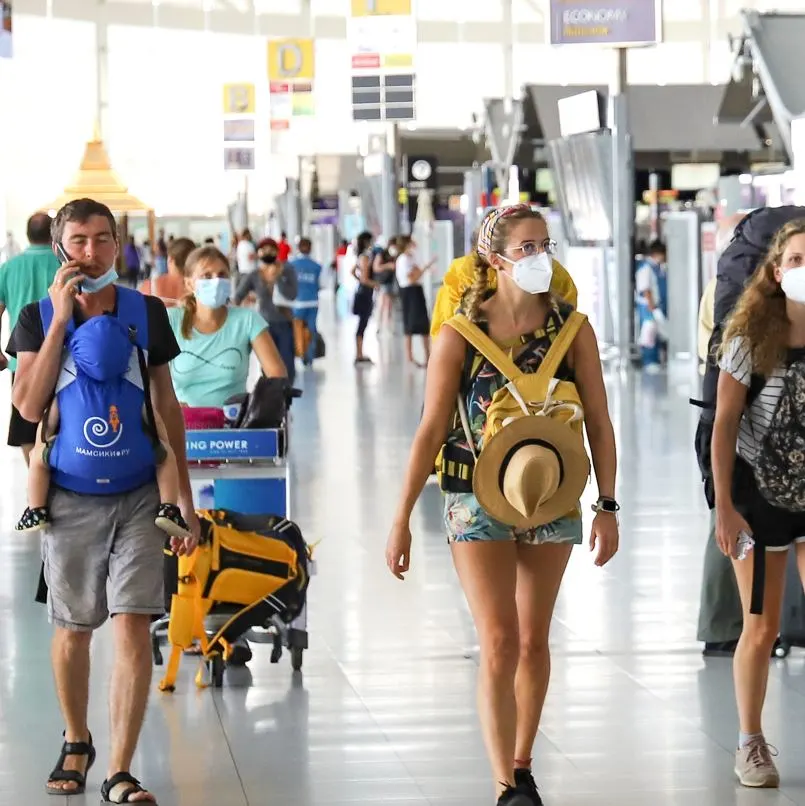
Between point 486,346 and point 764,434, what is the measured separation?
2.80ft

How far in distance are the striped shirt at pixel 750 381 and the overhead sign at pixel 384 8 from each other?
2725 cm

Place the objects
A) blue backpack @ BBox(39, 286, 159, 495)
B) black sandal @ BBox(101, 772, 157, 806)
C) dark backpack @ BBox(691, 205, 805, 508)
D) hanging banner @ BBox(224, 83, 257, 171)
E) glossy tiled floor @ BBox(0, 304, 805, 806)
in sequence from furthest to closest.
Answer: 1. hanging banner @ BBox(224, 83, 257, 171)
2. glossy tiled floor @ BBox(0, 304, 805, 806)
3. dark backpack @ BBox(691, 205, 805, 508)
4. black sandal @ BBox(101, 772, 157, 806)
5. blue backpack @ BBox(39, 286, 159, 495)

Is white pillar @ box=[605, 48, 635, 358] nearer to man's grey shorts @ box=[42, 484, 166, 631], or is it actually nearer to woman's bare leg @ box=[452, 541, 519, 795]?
man's grey shorts @ box=[42, 484, 166, 631]

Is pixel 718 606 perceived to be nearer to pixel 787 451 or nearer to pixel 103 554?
pixel 787 451

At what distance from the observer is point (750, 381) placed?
15.5 ft

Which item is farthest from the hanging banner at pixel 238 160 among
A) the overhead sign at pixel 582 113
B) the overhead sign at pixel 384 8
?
the overhead sign at pixel 582 113

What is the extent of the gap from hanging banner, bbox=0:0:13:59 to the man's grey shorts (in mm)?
19760

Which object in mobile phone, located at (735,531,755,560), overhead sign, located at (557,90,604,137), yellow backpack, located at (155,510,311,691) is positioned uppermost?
overhead sign, located at (557,90,604,137)

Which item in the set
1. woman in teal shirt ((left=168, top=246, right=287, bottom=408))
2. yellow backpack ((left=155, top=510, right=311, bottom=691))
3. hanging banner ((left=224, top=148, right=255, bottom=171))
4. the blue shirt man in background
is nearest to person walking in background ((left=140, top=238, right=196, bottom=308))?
woman in teal shirt ((left=168, top=246, right=287, bottom=408))

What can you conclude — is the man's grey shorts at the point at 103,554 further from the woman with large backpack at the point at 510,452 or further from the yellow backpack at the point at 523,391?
the yellow backpack at the point at 523,391

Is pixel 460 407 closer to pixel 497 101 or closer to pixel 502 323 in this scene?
pixel 502 323

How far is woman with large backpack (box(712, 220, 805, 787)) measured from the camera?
4699 mm

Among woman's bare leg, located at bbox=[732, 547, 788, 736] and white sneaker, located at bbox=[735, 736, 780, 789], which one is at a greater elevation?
woman's bare leg, located at bbox=[732, 547, 788, 736]

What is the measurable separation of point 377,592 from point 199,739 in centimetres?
264
